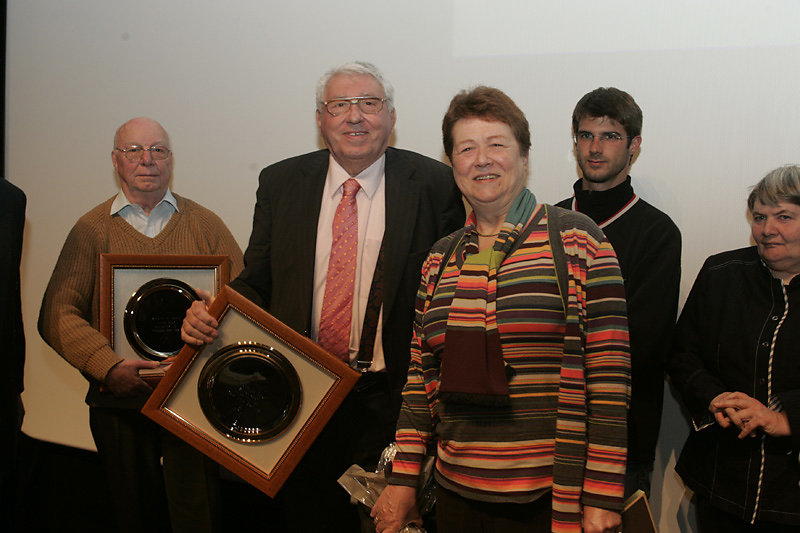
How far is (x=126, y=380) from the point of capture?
231 centimetres

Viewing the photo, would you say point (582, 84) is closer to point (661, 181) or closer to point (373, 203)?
point (661, 181)

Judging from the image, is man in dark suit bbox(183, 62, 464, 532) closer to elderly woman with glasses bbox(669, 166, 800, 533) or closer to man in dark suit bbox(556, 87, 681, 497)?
man in dark suit bbox(556, 87, 681, 497)

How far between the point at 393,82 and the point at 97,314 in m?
1.62

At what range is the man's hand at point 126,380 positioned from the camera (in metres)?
2.30

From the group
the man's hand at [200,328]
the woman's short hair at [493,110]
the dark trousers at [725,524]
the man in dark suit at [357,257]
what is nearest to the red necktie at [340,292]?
the man in dark suit at [357,257]

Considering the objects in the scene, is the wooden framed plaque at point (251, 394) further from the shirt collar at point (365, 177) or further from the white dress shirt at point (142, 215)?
the white dress shirt at point (142, 215)

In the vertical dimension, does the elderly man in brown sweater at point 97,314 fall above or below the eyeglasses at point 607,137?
below

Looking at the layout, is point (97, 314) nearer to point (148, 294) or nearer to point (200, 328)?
point (148, 294)

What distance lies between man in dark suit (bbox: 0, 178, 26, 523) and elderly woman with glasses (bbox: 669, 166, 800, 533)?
230 cm

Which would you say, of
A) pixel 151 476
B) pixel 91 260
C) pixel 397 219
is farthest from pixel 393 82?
pixel 151 476

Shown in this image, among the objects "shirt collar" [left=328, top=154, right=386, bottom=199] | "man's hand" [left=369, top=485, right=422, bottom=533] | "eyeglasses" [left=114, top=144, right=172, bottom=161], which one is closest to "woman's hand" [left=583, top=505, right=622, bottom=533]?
"man's hand" [left=369, top=485, right=422, bottom=533]

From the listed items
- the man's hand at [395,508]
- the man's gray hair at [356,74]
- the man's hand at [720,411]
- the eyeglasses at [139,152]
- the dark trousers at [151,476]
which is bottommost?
the dark trousers at [151,476]

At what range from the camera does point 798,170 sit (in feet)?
6.23

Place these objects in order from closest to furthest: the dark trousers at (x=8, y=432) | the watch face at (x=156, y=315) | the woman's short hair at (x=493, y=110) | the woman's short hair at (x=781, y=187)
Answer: the woman's short hair at (x=493, y=110), the woman's short hair at (x=781, y=187), the dark trousers at (x=8, y=432), the watch face at (x=156, y=315)
